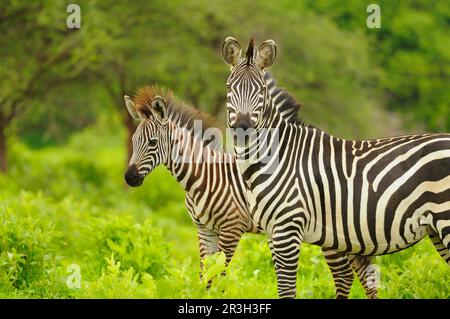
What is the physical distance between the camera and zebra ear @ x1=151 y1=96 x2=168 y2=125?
9500 mm

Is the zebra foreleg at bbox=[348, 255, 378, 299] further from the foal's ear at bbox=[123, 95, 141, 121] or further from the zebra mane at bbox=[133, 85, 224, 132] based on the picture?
the foal's ear at bbox=[123, 95, 141, 121]

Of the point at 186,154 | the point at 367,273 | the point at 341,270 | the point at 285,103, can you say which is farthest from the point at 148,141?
the point at 367,273

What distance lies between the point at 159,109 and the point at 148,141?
0.37m

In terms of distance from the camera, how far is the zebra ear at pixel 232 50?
808cm

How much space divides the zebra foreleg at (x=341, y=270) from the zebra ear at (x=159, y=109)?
2.33m

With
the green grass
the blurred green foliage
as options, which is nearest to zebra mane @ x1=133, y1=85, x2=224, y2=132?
the green grass

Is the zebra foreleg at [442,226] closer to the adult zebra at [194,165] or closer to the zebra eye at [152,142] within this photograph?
the adult zebra at [194,165]

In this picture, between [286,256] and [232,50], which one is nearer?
[286,256]

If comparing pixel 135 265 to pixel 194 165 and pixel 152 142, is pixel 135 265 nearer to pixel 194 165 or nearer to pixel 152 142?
pixel 194 165

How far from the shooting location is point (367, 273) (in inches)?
348

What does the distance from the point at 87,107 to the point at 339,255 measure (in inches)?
888

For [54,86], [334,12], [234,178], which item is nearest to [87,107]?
[54,86]

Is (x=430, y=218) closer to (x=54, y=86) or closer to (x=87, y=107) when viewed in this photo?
(x=54, y=86)

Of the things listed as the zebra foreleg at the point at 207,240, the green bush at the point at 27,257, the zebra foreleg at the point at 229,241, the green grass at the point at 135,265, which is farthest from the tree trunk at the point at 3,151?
the zebra foreleg at the point at 229,241
